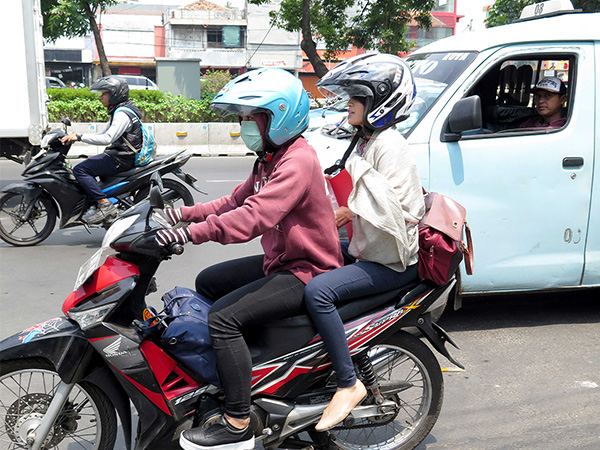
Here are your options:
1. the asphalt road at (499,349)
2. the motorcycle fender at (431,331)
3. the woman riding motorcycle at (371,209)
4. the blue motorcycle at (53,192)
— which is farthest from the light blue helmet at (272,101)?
the blue motorcycle at (53,192)

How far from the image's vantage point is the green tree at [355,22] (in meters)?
18.5

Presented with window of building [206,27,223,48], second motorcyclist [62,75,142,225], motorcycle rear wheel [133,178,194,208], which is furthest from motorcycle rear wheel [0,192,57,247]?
window of building [206,27,223,48]

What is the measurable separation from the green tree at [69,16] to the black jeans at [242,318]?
19491 mm

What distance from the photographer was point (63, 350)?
8.40ft

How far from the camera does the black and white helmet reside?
302 centimetres

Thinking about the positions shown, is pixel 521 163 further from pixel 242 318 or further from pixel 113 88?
pixel 113 88

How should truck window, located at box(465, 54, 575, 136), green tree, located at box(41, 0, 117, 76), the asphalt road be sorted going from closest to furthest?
the asphalt road → truck window, located at box(465, 54, 575, 136) → green tree, located at box(41, 0, 117, 76)

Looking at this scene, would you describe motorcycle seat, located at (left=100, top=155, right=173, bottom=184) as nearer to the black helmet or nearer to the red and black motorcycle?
the black helmet

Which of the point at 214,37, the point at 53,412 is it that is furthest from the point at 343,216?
the point at 214,37

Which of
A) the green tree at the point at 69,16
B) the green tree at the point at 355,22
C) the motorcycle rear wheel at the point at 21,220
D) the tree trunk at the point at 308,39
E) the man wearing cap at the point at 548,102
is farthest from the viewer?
the green tree at the point at 69,16

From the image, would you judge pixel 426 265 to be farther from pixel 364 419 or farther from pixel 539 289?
pixel 539 289

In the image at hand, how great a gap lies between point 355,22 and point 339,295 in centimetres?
1792

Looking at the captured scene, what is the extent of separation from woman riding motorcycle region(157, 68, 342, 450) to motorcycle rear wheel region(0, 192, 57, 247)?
4511 millimetres

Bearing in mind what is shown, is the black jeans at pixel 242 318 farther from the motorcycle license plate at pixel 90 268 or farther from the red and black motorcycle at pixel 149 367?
the motorcycle license plate at pixel 90 268
